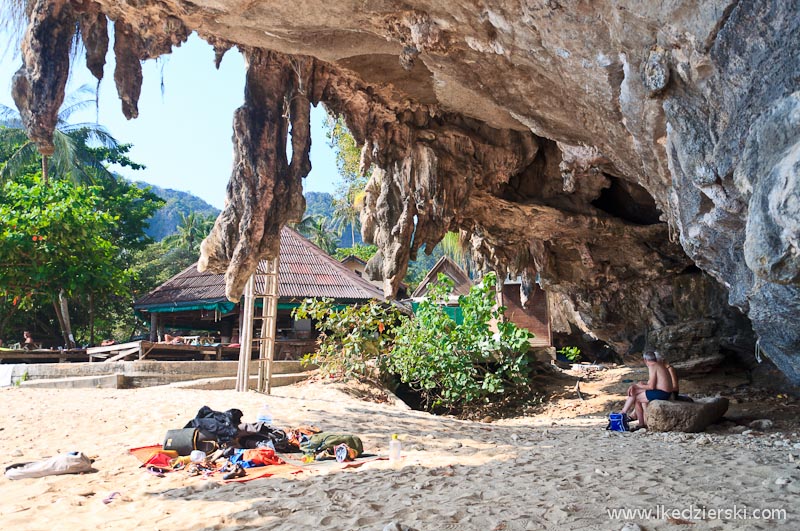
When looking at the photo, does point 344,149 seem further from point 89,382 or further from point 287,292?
point 89,382

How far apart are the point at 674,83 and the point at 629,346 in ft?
31.6

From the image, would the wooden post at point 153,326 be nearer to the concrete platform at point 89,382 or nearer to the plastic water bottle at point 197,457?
the concrete platform at point 89,382

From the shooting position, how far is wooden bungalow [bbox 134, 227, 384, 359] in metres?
15.0

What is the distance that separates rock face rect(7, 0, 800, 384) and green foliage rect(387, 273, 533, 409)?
4.36 ft

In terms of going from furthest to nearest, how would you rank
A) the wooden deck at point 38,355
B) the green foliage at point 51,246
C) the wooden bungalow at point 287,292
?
the wooden bungalow at point 287,292, the green foliage at point 51,246, the wooden deck at point 38,355

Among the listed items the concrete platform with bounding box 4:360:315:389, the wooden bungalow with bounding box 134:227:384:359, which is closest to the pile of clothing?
the concrete platform with bounding box 4:360:315:389

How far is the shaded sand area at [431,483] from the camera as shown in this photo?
10.4 ft

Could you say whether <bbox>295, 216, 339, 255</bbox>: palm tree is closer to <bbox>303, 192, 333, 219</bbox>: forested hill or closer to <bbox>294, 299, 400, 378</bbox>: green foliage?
<bbox>294, 299, 400, 378</bbox>: green foliage

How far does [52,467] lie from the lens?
4.32 metres

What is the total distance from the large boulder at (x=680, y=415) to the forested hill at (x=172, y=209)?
6532 cm

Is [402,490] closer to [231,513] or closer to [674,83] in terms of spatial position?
[231,513]

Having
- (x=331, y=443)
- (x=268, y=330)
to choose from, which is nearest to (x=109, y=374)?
(x=268, y=330)

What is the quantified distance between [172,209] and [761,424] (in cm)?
8266

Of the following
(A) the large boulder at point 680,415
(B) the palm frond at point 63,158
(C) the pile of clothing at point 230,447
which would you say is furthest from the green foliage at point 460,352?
(B) the palm frond at point 63,158
